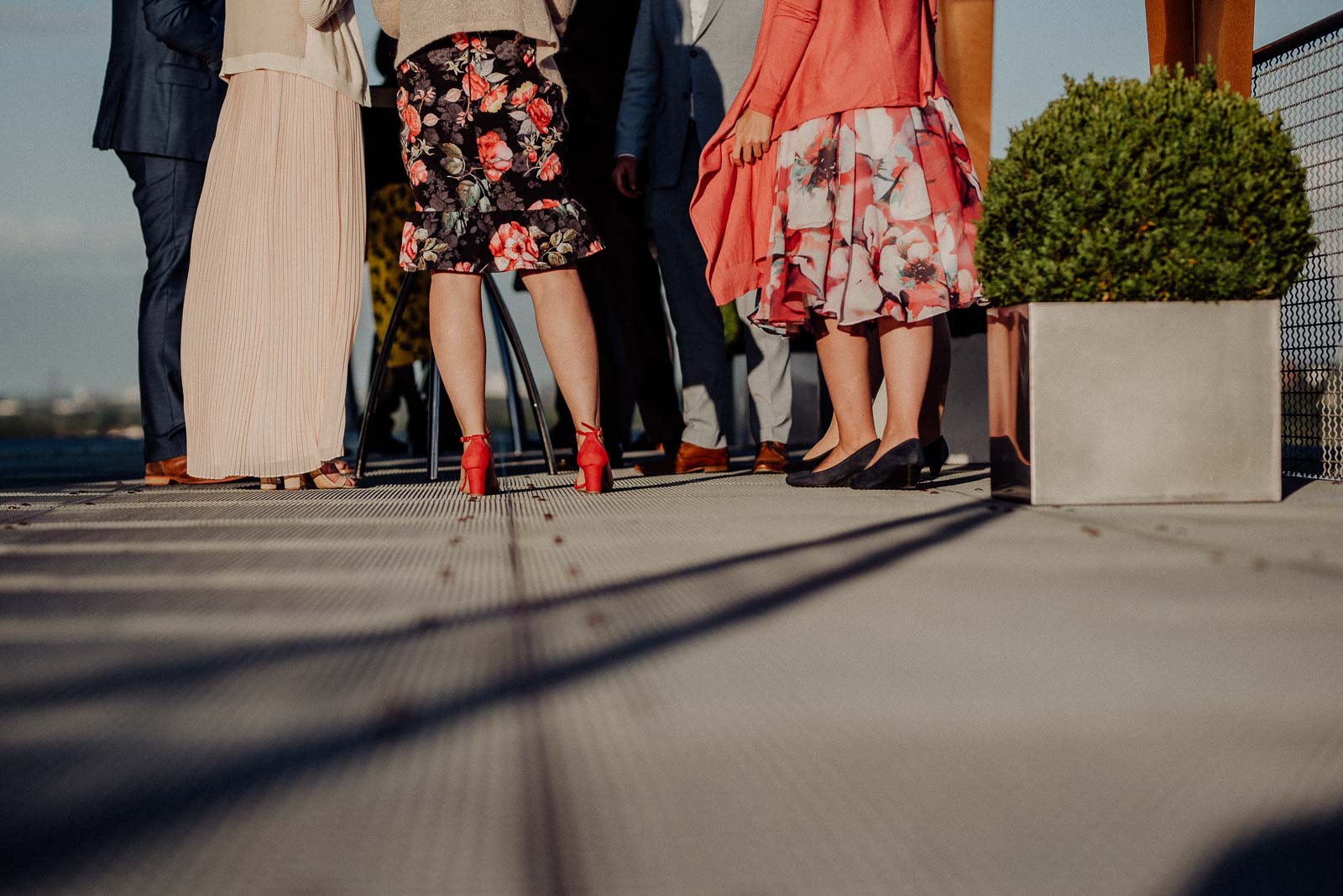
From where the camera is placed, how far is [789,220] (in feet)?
10.7

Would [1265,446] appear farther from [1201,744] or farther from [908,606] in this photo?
[1201,744]

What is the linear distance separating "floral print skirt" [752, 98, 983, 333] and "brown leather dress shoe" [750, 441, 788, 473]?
875mm

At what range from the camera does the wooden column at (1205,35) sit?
11.3ft

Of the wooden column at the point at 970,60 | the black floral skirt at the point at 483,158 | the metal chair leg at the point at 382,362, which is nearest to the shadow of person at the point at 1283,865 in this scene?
the black floral skirt at the point at 483,158

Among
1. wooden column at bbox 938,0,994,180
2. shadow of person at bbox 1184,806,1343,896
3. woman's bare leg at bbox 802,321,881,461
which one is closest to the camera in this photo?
shadow of person at bbox 1184,806,1343,896

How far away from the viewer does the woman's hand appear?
3336 mm

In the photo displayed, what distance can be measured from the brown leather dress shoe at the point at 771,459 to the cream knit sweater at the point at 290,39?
1.71 m

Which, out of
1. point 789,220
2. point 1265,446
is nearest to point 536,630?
point 1265,446

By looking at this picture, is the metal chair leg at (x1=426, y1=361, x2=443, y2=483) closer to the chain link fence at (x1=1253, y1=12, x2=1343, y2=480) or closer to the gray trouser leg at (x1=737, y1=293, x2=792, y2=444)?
the gray trouser leg at (x1=737, y1=293, x2=792, y2=444)

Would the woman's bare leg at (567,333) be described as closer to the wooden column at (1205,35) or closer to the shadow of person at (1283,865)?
the wooden column at (1205,35)

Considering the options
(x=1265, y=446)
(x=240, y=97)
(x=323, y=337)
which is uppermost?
(x=240, y=97)

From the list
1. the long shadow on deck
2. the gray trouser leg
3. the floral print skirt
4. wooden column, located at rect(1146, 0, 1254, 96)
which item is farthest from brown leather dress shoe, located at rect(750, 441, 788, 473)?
the long shadow on deck

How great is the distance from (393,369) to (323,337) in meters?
2.65

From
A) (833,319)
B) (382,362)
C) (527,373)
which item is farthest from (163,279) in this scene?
(833,319)
